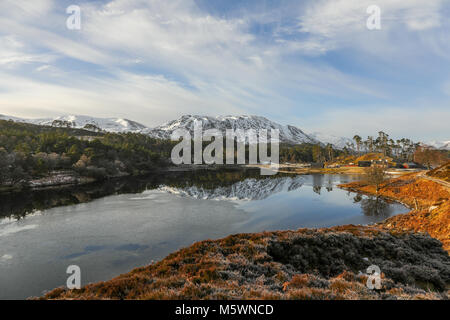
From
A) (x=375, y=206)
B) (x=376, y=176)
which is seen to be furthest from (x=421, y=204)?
(x=376, y=176)

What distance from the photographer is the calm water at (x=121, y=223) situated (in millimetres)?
17656

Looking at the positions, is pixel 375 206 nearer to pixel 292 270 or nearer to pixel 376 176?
pixel 376 176

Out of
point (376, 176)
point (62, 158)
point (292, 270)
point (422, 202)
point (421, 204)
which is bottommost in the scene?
point (421, 204)

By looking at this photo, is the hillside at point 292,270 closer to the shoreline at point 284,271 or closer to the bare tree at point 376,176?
the shoreline at point 284,271

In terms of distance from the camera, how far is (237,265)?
11180 mm

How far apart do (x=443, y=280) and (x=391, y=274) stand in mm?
2439

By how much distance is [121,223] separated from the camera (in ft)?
95.1

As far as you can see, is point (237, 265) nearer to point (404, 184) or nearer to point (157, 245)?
point (157, 245)

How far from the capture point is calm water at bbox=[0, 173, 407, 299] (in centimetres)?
1766

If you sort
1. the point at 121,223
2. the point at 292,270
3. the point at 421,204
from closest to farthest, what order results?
the point at 292,270, the point at 121,223, the point at 421,204

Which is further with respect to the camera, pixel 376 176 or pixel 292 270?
pixel 376 176

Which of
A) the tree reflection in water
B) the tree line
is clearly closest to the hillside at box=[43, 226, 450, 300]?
the tree reflection in water

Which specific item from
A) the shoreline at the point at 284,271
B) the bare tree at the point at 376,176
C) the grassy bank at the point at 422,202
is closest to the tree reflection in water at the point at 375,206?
the grassy bank at the point at 422,202

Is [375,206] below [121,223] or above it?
below
